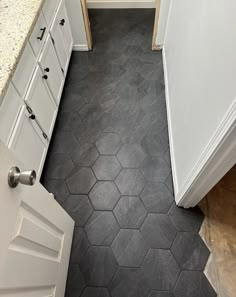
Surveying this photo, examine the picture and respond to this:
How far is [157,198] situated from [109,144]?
507 millimetres

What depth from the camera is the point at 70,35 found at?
1.97 meters

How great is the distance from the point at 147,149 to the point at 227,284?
Answer: 35.1 inches

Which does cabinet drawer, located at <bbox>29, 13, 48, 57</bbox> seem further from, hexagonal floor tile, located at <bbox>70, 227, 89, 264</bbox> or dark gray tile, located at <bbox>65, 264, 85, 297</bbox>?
dark gray tile, located at <bbox>65, 264, 85, 297</bbox>

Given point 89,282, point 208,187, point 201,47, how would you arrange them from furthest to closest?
point 89,282, point 208,187, point 201,47

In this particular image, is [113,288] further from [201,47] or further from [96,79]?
[96,79]

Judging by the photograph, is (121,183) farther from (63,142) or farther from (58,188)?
(63,142)

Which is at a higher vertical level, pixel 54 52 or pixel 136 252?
pixel 54 52

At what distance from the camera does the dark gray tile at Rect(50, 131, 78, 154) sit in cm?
165

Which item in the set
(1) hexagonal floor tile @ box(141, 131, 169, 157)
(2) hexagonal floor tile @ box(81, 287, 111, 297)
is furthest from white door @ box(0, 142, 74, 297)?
(1) hexagonal floor tile @ box(141, 131, 169, 157)

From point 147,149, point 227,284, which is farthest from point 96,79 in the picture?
point 227,284

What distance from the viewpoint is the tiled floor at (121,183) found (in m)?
1.23

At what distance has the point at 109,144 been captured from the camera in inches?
65.3

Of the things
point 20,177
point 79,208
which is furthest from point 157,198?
point 20,177

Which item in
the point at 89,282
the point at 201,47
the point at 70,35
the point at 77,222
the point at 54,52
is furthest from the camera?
the point at 70,35
